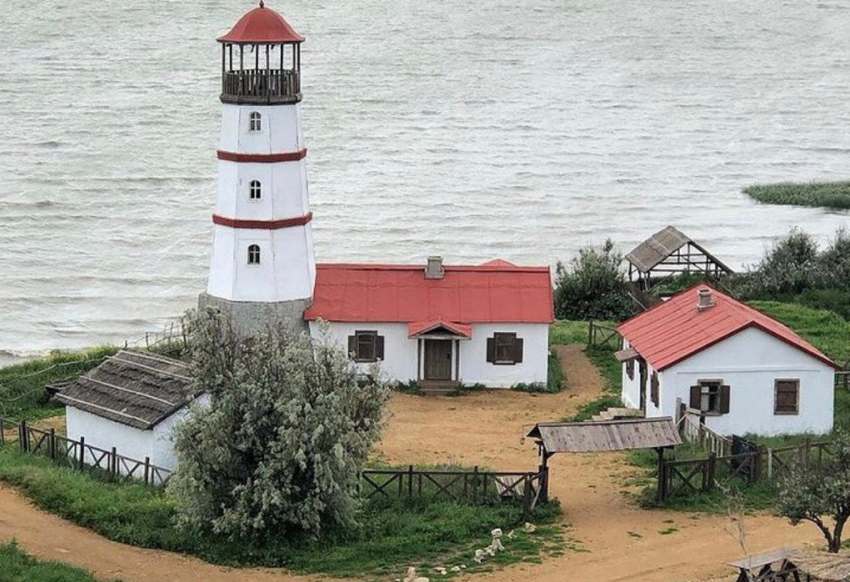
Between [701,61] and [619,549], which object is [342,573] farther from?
[701,61]

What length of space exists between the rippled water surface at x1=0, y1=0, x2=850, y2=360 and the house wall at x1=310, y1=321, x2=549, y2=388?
16.4 meters

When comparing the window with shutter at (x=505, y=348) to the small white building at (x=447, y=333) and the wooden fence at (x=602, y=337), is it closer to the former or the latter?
the small white building at (x=447, y=333)

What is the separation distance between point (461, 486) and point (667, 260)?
24.6m

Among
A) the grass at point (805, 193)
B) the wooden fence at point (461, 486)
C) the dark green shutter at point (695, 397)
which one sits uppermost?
the grass at point (805, 193)

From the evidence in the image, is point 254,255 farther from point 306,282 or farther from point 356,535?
point 356,535

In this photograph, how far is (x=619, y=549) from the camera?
3566 centimetres

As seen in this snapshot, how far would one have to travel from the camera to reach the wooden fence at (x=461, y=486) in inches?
1486

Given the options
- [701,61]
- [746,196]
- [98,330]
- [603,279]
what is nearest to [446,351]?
[603,279]

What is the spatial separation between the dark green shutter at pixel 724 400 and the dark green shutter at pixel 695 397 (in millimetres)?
509

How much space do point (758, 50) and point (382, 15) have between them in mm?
23573

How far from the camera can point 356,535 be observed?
36.2m

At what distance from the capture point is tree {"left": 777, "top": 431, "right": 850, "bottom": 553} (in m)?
33.3

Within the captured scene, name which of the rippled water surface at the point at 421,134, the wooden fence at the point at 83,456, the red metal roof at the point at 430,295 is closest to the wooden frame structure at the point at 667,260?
the red metal roof at the point at 430,295

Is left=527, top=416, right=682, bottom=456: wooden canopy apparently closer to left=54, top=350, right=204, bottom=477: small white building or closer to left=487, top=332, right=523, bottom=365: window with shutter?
left=54, top=350, right=204, bottom=477: small white building
